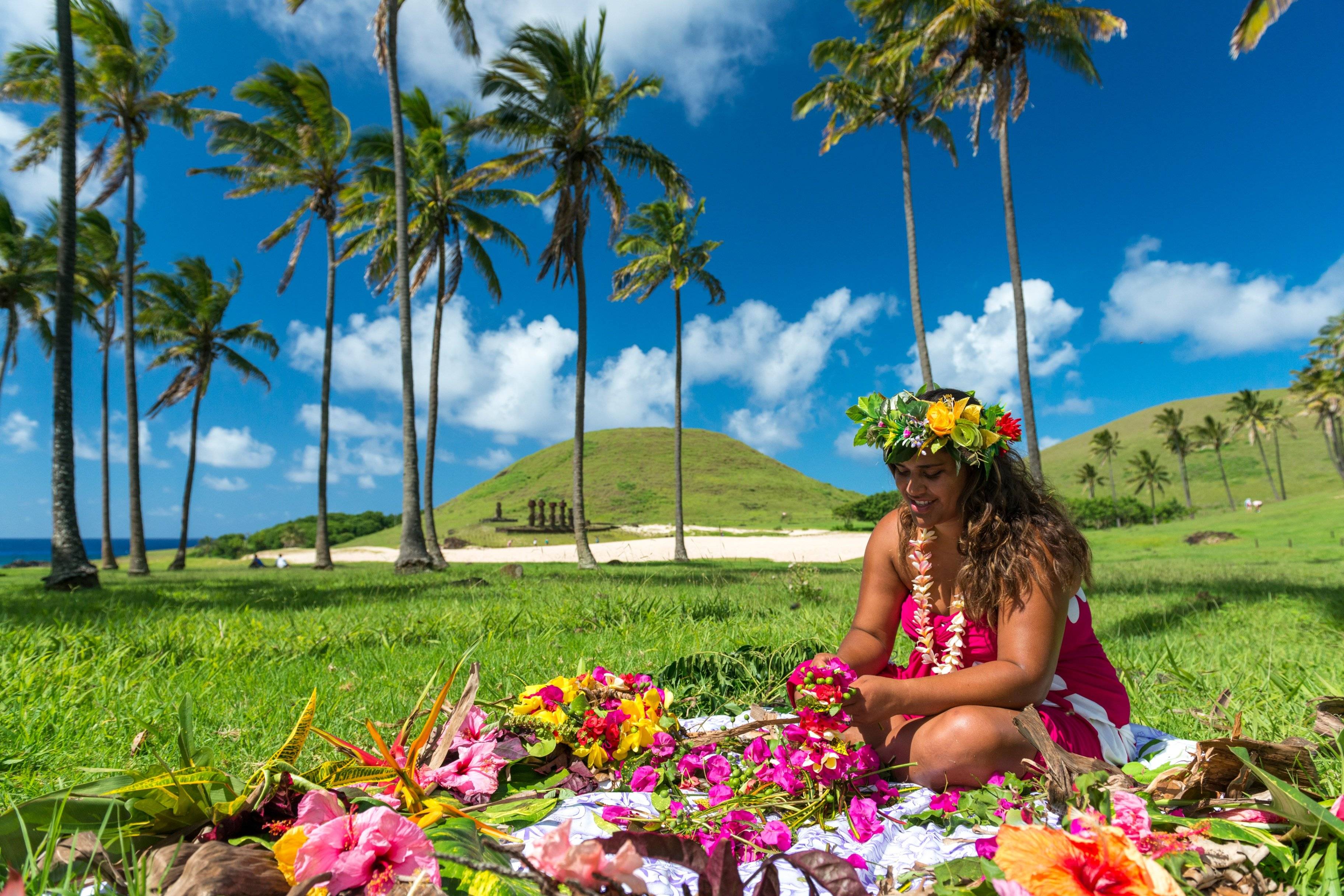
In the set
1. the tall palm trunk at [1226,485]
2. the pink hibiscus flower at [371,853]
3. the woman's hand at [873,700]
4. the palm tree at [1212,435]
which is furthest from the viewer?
the palm tree at [1212,435]

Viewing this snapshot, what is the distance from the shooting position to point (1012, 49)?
11.9 m

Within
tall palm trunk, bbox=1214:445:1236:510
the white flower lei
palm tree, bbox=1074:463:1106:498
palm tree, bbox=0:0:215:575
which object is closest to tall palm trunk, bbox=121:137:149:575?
palm tree, bbox=0:0:215:575

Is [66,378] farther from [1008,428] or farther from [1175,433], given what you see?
[1175,433]

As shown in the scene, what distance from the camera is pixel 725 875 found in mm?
1005

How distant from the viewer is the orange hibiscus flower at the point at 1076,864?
2.67 ft

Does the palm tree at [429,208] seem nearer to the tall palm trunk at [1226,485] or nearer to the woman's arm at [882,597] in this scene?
the woman's arm at [882,597]

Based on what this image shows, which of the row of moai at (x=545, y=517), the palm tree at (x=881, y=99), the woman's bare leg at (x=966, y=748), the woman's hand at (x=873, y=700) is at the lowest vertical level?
the woman's bare leg at (x=966, y=748)

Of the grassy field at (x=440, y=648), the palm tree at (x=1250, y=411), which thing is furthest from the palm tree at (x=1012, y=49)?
the palm tree at (x=1250, y=411)

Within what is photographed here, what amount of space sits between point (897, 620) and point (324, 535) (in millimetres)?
18767

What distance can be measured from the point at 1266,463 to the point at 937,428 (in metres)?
72.6

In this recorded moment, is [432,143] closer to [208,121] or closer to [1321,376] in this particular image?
[208,121]

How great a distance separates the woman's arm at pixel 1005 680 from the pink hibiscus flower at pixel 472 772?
40.1 inches

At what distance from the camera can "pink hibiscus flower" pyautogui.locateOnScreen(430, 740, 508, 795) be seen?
5.32ft

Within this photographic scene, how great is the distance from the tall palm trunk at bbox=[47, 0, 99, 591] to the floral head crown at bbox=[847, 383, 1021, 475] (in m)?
11.4
